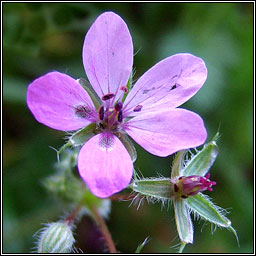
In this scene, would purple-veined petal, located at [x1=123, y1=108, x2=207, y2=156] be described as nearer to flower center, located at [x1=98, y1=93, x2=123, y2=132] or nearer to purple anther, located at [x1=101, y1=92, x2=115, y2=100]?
flower center, located at [x1=98, y1=93, x2=123, y2=132]

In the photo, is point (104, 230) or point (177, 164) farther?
point (104, 230)

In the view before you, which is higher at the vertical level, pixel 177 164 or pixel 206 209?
pixel 177 164

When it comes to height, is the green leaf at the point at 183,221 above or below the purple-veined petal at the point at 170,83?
below

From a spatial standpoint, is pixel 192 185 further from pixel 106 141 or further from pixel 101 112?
pixel 101 112

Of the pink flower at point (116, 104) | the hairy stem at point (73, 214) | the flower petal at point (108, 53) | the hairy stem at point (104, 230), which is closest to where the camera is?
the pink flower at point (116, 104)

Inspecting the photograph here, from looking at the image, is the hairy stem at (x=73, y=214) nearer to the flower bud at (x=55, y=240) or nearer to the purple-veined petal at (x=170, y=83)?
the flower bud at (x=55, y=240)

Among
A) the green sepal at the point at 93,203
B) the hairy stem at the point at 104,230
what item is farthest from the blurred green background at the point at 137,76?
the hairy stem at the point at 104,230

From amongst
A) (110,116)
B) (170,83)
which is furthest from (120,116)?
(170,83)

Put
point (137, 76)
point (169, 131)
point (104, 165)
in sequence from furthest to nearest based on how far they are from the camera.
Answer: point (137, 76) → point (169, 131) → point (104, 165)
